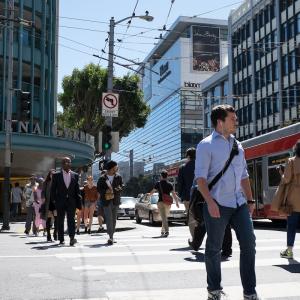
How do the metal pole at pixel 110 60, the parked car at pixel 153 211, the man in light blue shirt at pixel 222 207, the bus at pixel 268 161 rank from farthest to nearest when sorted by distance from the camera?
the metal pole at pixel 110 60 → the parked car at pixel 153 211 → the bus at pixel 268 161 → the man in light blue shirt at pixel 222 207

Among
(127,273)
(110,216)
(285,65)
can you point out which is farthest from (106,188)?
(285,65)

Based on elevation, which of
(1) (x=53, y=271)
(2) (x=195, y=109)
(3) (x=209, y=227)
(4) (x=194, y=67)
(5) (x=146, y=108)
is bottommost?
(1) (x=53, y=271)

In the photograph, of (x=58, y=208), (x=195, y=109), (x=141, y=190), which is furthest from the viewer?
(x=141, y=190)

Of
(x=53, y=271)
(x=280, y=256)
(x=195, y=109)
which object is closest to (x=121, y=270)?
(x=53, y=271)

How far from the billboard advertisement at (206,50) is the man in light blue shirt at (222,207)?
337ft

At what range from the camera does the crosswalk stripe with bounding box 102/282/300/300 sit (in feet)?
18.0

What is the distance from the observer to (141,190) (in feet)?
350

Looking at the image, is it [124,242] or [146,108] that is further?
[146,108]

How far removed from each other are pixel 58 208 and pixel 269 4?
177ft

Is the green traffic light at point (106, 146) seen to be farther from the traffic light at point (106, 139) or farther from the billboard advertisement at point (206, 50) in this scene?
the billboard advertisement at point (206, 50)

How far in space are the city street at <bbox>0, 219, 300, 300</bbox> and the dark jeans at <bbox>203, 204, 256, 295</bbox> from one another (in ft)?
1.92

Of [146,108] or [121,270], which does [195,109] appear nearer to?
[146,108]

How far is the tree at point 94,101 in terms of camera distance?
127 ft

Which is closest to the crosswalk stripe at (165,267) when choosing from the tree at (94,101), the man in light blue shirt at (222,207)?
the man in light blue shirt at (222,207)
